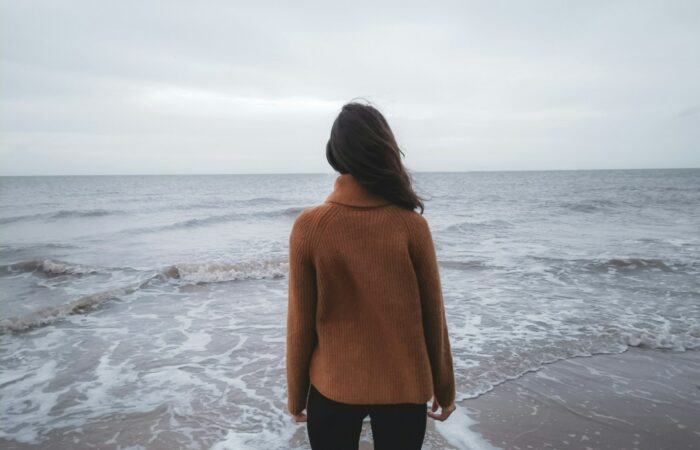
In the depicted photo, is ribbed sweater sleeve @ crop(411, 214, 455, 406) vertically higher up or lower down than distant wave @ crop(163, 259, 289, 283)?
higher up

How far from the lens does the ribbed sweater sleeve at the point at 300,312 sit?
150cm

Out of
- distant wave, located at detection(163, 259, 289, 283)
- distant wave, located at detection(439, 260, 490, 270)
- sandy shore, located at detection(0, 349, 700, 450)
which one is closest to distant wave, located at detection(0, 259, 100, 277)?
distant wave, located at detection(163, 259, 289, 283)

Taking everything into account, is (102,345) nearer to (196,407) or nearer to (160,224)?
(196,407)

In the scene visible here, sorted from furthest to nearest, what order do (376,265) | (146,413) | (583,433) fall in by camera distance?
1. (146,413)
2. (583,433)
3. (376,265)

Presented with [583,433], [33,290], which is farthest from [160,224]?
[583,433]

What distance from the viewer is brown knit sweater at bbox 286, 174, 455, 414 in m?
1.49

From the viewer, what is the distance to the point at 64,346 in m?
6.31

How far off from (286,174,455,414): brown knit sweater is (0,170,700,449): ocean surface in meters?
0.45

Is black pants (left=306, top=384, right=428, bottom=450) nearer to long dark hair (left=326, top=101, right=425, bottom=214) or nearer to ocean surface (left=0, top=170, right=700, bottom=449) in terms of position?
long dark hair (left=326, top=101, right=425, bottom=214)

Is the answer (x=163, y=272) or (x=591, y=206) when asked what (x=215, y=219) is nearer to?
(x=163, y=272)

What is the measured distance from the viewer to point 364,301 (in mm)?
1554

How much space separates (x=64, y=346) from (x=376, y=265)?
256 inches

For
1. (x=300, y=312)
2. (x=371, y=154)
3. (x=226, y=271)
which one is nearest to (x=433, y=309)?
(x=300, y=312)

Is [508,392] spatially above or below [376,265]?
below
